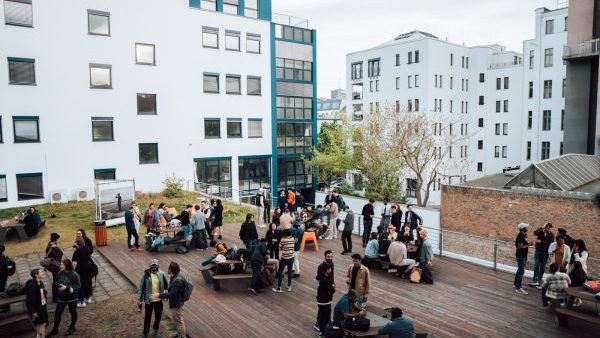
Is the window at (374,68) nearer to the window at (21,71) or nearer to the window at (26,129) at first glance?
the window at (21,71)

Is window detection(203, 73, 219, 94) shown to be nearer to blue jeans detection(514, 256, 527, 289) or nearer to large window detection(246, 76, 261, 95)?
large window detection(246, 76, 261, 95)

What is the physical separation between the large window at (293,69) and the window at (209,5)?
263 inches

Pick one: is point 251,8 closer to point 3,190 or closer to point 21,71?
point 21,71

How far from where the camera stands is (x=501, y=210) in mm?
24281

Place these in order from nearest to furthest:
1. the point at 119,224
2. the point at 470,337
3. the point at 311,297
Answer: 1. the point at 470,337
2. the point at 311,297
3. the point at 119,224

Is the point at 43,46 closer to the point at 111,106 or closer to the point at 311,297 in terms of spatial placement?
the point at 111,106

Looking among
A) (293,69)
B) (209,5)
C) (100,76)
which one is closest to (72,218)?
(100,76)

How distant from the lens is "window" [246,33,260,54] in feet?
109

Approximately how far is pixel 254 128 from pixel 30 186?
16.0 m

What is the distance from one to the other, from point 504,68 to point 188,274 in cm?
5265

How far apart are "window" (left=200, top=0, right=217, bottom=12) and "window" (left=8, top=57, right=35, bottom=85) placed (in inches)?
493

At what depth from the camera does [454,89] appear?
53.2 m

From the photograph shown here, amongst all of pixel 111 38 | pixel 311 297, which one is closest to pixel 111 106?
pixel 111 38

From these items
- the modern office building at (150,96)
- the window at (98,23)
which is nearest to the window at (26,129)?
the modern office building at (150,96)
